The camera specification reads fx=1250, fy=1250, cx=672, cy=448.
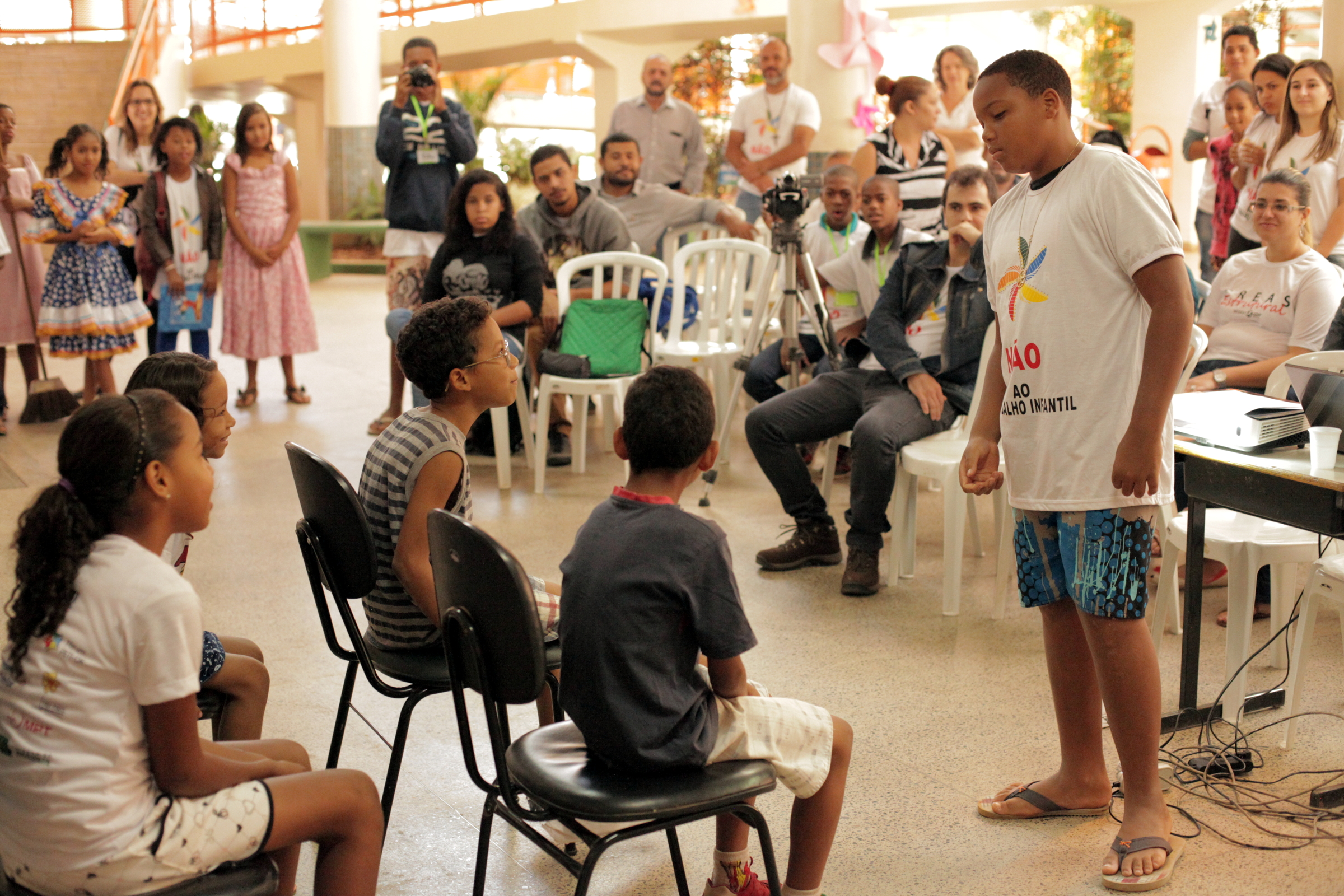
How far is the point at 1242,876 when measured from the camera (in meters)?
2.04

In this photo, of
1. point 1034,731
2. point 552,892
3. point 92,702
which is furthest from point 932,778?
point 92,702

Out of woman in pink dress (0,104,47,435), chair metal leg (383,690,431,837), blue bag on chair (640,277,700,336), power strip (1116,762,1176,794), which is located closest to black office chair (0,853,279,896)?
chair metal leg (383,690,431,837)

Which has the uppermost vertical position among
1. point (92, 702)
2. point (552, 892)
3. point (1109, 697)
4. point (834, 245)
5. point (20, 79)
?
point (20, 79)

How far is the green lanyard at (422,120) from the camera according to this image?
5.39m

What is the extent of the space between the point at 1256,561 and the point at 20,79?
542 inches

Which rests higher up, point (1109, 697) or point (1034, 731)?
point (1109, 697)

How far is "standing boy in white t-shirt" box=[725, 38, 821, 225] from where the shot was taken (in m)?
6.28

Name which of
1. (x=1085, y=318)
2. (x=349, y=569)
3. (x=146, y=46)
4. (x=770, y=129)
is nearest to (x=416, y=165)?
(x=770, y=129)

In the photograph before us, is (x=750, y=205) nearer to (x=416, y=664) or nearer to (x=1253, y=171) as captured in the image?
(x=1253, y=171)

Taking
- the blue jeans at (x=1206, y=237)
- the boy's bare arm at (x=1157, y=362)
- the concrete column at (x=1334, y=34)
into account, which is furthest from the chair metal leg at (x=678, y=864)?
the blue jeans at (x=1206, y=237)

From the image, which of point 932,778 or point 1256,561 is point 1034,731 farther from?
point 1256,561

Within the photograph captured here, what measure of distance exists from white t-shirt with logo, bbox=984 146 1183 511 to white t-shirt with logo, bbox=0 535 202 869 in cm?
130

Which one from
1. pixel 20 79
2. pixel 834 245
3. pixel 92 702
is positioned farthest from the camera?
pixel 20 79

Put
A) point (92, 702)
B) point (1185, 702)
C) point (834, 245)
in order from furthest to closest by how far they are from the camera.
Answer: point (834, 245)
point (1185, 702)
point (92, 702)
